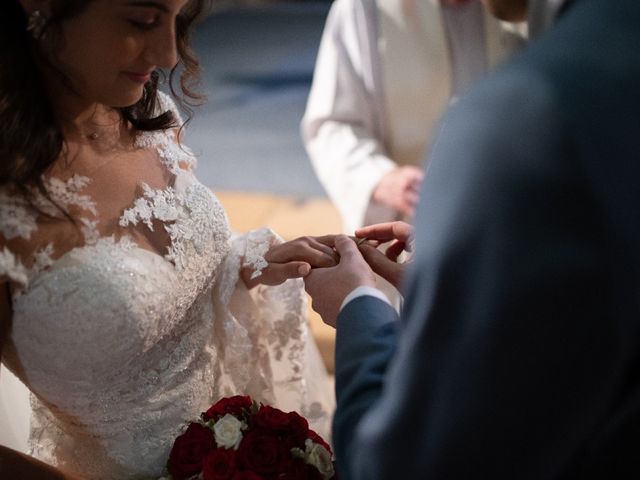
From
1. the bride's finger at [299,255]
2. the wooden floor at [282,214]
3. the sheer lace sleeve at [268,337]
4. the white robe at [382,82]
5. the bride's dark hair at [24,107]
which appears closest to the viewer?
the bride's dark hair at [24,107]

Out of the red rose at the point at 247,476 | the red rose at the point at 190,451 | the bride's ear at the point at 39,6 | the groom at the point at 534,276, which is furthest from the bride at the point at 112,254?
the groom at the point at 534,276

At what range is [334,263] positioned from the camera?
142cm

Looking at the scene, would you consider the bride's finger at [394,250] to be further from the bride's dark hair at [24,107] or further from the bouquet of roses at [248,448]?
the bride's dark hair at [24,107]

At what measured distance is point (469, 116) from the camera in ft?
2.41

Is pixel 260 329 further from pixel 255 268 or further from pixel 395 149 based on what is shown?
pixel 395 149

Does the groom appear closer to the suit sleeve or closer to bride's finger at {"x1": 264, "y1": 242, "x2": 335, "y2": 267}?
the suit sleeve

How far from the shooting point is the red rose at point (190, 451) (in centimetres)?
131

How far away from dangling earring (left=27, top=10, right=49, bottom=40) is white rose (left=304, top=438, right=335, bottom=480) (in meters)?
0.74

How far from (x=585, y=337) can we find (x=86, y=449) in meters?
0.99

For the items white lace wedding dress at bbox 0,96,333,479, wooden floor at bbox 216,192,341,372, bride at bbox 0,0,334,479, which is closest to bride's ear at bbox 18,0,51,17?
Answer: bride at bbox 0,0,334,479

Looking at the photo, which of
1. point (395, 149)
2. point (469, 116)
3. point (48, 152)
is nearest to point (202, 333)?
point (48, 152)

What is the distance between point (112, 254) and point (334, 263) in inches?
14.5

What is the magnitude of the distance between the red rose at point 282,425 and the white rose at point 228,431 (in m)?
0.03

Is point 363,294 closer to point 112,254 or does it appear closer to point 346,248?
point 346,248
